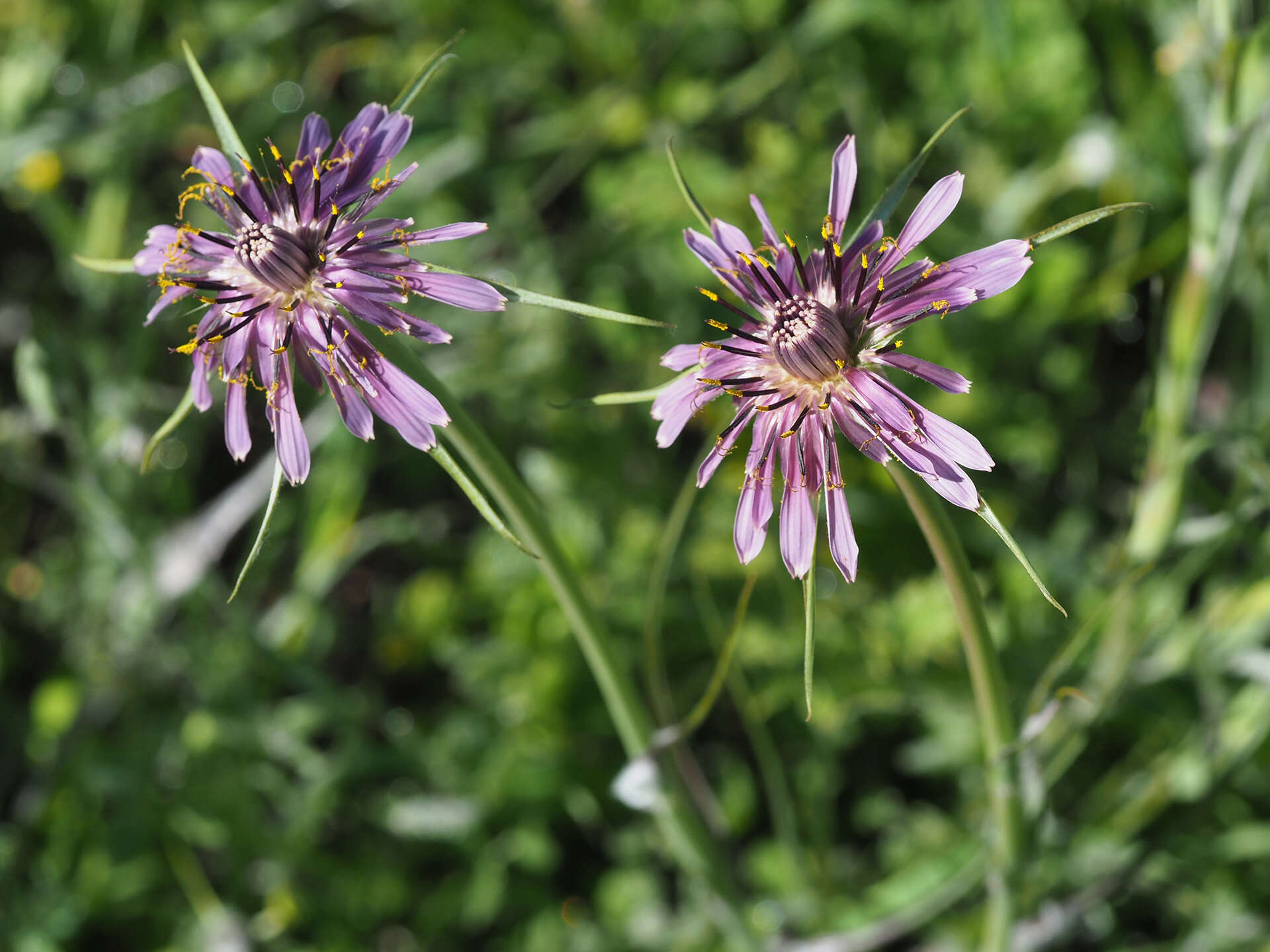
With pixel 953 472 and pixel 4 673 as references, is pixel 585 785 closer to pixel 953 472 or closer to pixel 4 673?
pixel 953 472

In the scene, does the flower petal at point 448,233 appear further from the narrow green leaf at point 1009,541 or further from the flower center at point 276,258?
the narrow green leaf at point 1009,541


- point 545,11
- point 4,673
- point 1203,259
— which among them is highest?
point 545,11

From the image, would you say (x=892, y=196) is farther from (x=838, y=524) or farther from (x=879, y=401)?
(x=838, y=524)

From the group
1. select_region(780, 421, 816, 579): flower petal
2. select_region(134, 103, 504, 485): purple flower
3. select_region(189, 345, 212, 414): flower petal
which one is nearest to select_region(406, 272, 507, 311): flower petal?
select_region(134, 103, 504, 485): purple flower

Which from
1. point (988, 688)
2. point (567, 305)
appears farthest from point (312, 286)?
point (988, 688)

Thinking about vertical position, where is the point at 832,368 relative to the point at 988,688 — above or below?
above

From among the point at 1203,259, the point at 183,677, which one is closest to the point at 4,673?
the point at 183,677

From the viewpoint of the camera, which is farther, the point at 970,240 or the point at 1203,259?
the point at 970,240

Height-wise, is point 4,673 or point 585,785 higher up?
point 4,673
